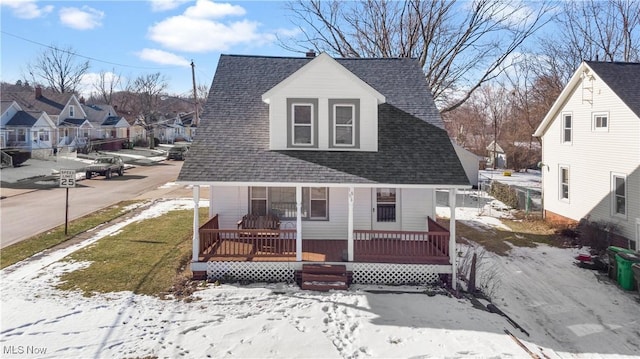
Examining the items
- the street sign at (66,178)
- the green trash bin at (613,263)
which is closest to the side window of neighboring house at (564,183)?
the green trash bin at (613,263)

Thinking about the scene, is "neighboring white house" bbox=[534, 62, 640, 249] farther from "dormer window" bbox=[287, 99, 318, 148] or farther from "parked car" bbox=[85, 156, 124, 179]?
"parked car" bbox=[85, 156, 124, 179]

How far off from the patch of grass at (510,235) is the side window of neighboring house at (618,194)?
8.30 feet

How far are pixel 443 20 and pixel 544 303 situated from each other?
21.8 m

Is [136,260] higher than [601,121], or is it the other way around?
[601,121]

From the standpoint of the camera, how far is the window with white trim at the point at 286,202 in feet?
44.6

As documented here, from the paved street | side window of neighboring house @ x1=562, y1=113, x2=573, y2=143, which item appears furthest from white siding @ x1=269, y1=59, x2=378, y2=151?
side window of neighboring house @ x1=562, y1=113, x2=573, y2=143

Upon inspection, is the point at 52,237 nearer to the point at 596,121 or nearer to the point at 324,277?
the point at 324,277

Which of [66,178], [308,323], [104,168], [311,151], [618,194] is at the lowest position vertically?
[308,323]

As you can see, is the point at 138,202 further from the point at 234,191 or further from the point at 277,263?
the point at 277,263

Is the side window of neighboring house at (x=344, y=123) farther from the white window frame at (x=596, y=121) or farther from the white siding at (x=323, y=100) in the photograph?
the white window frame at (x=596, y=121)

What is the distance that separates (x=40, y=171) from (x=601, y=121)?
131ft

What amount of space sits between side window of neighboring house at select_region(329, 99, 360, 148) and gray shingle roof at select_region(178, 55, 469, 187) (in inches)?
17.4

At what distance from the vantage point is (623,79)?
54.8 ft

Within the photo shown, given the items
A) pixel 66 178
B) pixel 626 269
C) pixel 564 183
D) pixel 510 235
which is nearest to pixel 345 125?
pixel 626 269
